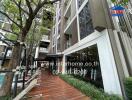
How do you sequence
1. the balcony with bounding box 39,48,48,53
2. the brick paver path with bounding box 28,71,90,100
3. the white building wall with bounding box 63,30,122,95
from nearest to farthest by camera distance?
the white building wall with bounding box 63,30,122,95
the brick paver path with bounding box 28,71,90,100
the balcony with bounding box 39,48,48,53

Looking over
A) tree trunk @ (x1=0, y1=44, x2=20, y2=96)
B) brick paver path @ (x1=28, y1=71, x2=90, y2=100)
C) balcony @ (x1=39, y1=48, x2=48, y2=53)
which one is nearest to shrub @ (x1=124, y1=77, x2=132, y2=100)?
brick paver path @ (x1=28, y1=71, x2=90, y2=100)

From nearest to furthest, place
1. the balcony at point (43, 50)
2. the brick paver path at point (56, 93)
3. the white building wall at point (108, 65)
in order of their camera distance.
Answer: the white building wall at point (108, 65) → the brick paver path at point (56, 93) → the balcony at point (43, 50)

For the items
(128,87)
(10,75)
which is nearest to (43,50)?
(10,75)

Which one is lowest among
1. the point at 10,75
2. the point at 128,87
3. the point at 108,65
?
the point at 128,87

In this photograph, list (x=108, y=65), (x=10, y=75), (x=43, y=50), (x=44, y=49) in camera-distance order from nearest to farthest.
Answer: (x=108, y=65), (x=10, y=75), (x=43, y=50), (x=44, y=49)

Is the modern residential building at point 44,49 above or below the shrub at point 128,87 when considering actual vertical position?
above

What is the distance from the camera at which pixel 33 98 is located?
5.86 meters

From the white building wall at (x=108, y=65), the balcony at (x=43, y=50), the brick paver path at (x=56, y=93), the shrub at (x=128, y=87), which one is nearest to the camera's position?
the shrub at (x=128, y=87)

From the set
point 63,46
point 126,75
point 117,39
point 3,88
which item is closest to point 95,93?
point 126,75

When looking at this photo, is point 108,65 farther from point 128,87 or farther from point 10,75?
point 10,75

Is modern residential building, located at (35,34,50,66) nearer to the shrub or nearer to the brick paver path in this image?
the brick paver path

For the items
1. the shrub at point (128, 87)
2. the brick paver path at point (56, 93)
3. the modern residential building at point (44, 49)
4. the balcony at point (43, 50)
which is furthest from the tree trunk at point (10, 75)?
the balcony at point (43, 50)

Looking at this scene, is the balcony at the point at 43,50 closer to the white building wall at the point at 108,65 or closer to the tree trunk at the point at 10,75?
the tree trunk at the point at 10,75

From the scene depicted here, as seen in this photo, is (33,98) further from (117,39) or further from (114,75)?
(117,39)
